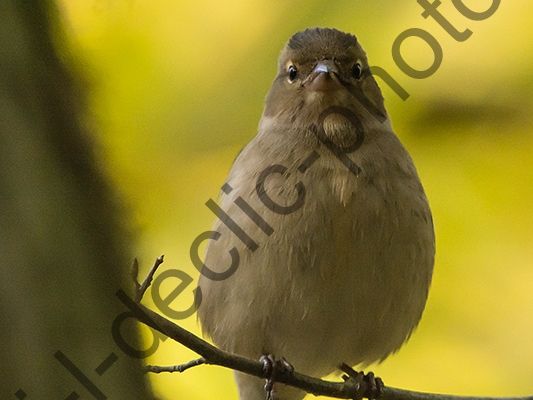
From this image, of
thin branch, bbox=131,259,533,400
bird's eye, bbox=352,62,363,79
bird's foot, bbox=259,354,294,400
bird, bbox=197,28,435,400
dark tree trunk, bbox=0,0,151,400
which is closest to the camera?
dark tree trunk, bbox=0,0,151,400

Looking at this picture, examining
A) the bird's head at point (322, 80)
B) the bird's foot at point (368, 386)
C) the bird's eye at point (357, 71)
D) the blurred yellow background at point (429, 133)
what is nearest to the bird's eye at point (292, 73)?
the bird's head at point (322, 80)

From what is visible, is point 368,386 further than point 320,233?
Yes

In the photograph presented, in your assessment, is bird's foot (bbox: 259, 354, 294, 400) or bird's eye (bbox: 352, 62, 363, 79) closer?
bird's foot (bbox: 259, 354, 294, 400)

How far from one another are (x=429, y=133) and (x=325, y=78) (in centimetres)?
97

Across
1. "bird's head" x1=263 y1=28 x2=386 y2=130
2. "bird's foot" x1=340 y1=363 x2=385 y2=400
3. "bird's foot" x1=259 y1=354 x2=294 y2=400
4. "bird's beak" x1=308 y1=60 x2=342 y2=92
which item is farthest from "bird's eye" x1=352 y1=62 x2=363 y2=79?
"bird's foot" x1=259 y1=354 x2=294 y2=400

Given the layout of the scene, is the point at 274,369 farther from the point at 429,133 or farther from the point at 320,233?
the point at 429,133

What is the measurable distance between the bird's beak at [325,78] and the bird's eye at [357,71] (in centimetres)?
13

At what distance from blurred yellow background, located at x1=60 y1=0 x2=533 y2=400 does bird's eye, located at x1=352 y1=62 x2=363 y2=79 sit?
56 centimetres

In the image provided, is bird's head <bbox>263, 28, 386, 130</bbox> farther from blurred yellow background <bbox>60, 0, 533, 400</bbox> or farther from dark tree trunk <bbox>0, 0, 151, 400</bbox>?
dark tree trunk <bbox>0, 0, 151, 400</bbox>

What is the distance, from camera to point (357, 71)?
15.4 ft

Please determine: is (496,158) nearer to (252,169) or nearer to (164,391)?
(252,169)

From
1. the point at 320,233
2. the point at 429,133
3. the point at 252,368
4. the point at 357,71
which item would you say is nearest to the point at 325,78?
the point at 357,71

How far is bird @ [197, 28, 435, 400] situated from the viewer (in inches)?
160

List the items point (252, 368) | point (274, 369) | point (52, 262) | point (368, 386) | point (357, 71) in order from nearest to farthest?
point (52, 262)
point (252, 368)
point (274, 369)
point (368, 386)
point (357, 71)
